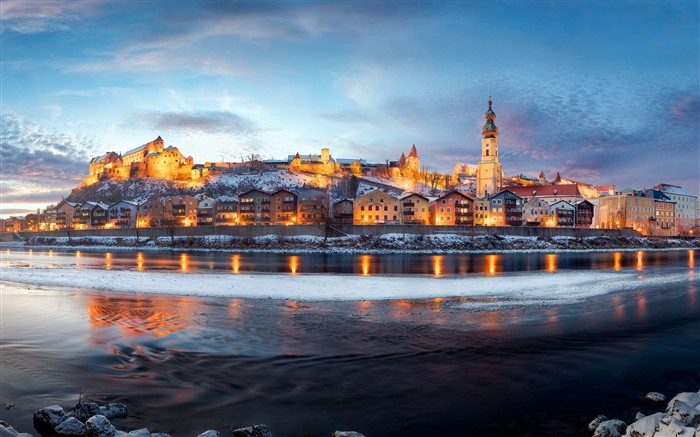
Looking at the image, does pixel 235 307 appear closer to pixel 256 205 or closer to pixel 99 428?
pixel 99 428

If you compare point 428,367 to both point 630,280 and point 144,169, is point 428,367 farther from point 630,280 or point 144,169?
point 144,169

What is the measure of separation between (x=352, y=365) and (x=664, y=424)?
5.95m

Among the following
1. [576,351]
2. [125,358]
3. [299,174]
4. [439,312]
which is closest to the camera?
[125,358]

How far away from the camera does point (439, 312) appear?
16938mm

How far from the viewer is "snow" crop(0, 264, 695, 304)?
20.9 m

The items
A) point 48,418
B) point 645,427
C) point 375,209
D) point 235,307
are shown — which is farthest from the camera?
point 375,209

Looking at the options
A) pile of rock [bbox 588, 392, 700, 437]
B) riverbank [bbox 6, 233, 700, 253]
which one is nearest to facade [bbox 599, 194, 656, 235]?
riverbank [bbox 6, 233, 700, 253]

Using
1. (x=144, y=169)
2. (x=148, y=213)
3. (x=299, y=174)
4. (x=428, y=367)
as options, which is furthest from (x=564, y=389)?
(x=144, y=169)

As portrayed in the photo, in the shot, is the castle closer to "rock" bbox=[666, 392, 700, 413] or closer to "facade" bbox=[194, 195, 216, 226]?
"facade" bbox=[194, 195, 216, 226]

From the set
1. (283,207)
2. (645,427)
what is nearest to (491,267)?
(645,427)

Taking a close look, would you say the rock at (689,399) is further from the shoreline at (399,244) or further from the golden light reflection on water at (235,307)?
the shoreline at (399,244)

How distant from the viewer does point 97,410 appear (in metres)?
7.50

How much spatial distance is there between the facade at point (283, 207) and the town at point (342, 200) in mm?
Result: 226

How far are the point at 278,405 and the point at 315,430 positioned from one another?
1.25 meters
